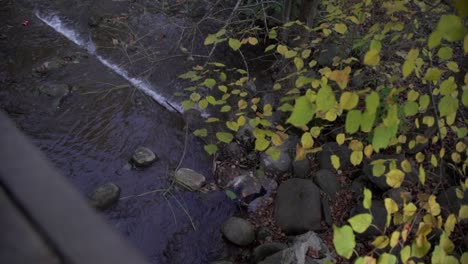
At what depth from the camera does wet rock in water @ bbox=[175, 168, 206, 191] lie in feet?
14.3

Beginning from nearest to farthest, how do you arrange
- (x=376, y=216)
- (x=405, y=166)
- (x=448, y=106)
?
(x=448, y=106) < (x=405, y=166) < (x=376, y=216)

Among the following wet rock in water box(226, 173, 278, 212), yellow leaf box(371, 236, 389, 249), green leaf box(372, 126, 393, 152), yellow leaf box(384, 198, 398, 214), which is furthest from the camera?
wet rock in water box(226, 173, 278, 212)

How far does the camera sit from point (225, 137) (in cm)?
462

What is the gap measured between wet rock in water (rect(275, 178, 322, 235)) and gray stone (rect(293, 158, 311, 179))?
25 centimetres

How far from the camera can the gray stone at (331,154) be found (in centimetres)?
435

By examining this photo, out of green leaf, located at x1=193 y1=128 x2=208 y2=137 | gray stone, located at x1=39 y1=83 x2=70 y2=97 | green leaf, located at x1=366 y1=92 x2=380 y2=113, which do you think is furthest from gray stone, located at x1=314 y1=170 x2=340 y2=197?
gray stone, located at x1=39 y1=83 x2=70 y2=97

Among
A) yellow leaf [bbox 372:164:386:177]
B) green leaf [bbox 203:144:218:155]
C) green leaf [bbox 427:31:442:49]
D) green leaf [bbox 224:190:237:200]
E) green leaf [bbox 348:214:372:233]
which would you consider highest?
green leaf [bbox 427:31:442:49]

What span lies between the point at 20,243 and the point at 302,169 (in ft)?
13.4

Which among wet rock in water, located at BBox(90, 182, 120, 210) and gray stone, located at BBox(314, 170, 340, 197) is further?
gray stone, located at BBox(314, 170, 340, 197)

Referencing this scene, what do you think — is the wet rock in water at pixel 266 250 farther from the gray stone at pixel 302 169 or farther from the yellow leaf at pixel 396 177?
the yellow leaf at pixel 396 177

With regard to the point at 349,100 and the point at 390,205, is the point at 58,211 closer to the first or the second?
the point at 349,100

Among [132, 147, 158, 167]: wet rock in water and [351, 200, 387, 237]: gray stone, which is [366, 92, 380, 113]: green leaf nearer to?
[351, 200, 387, 237]: gray stone

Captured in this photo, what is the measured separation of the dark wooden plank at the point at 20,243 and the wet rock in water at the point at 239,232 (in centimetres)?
343

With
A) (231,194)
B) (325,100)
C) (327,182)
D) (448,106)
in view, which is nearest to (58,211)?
(325,100)
